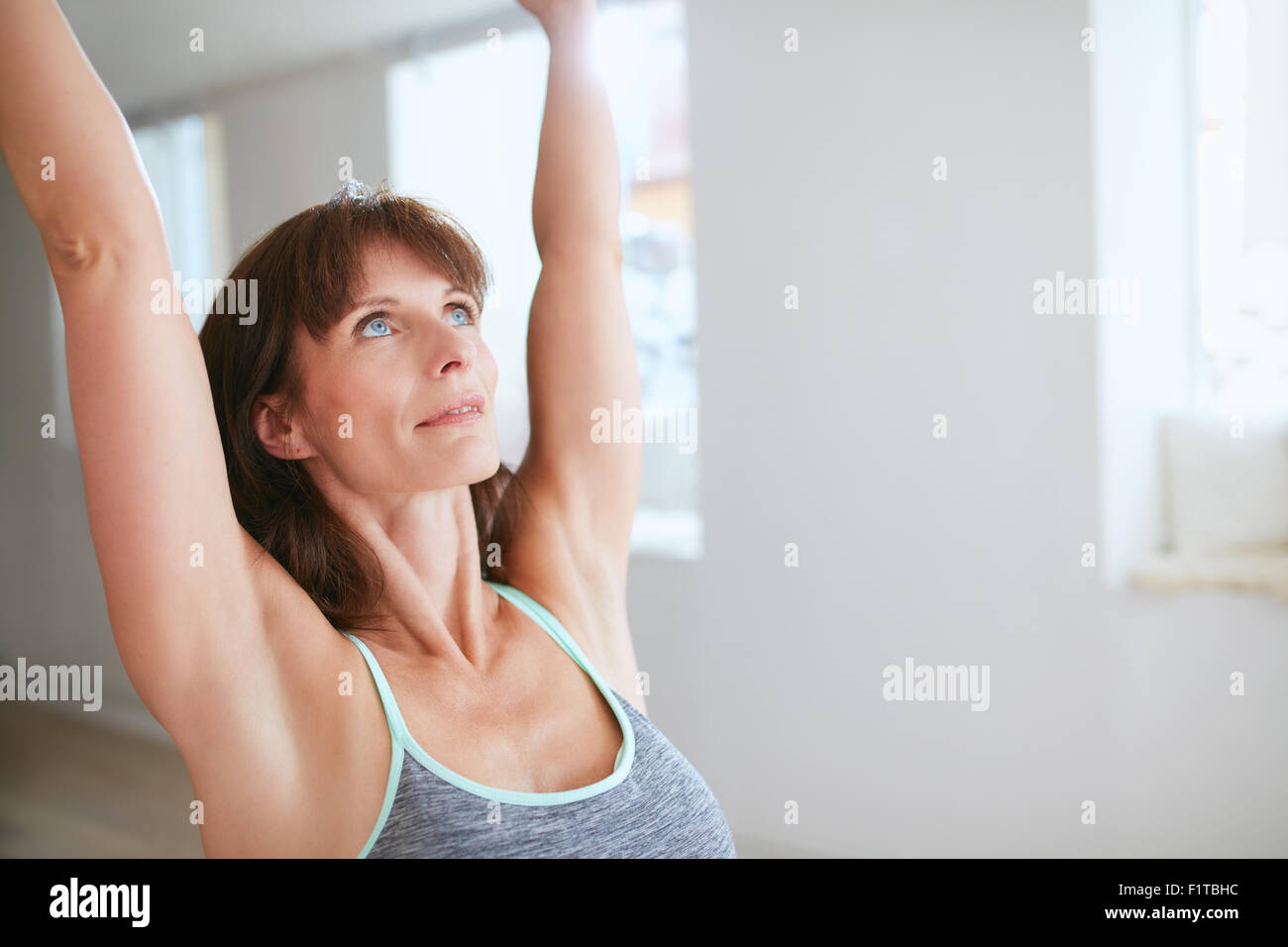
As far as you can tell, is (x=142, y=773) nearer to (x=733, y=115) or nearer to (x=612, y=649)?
(x=612, y=649)

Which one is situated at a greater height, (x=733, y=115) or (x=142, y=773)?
(x=733, y=115)

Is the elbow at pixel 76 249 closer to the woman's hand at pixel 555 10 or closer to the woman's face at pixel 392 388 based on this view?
the woman's face at pixel 392 388

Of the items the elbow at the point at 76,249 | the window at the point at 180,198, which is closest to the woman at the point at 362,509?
the elbow at the point at 76,249

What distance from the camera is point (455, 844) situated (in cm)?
83

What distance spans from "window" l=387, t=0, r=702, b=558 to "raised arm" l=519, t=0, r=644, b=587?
64mm

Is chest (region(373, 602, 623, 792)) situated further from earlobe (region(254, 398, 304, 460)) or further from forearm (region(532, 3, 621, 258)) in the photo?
forearm (region(532, 3, 621, 258))

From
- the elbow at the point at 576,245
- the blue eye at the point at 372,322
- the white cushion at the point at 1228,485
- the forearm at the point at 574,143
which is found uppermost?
the forearm at the point at 574,143

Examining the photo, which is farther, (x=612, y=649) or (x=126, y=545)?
(x=612, y=649)

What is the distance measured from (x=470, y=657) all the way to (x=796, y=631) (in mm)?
689

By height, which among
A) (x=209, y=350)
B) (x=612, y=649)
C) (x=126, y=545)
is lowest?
(x=612, y=649)

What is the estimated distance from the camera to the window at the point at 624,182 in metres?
1.33

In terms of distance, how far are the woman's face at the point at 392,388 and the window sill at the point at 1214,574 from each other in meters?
0.97
